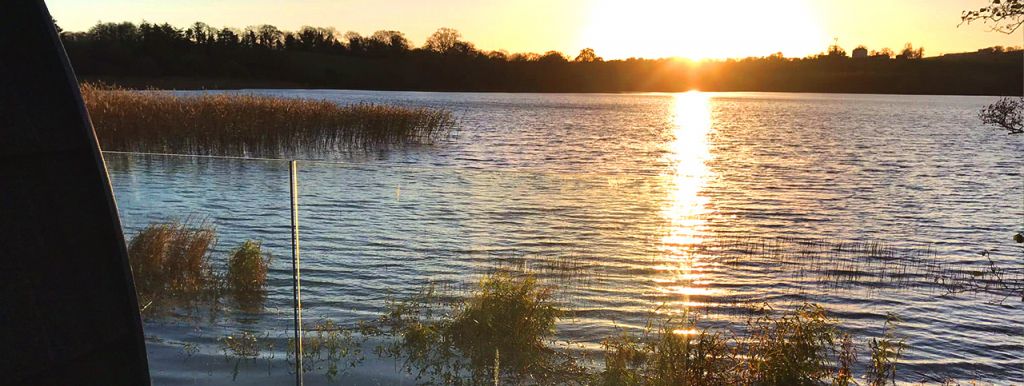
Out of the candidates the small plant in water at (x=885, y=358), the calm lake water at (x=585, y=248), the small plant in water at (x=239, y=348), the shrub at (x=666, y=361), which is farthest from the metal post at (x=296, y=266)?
the small plant in water at (x=885, y=358)

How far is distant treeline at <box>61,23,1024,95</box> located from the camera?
54906 millimetres

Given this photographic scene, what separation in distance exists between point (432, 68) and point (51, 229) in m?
87.2

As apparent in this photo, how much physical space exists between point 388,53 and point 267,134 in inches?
2886

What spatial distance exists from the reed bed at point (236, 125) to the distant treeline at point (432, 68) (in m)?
30.8

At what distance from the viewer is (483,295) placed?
3881 millimetres

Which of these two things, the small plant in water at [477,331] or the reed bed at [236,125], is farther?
the reed bed at [236,125]

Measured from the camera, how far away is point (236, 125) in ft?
55.4

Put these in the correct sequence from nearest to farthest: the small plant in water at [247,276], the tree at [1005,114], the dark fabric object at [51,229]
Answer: the dark fabric object at [51,229] → the small plant in water at [247,276] → the tree at [1005,114]

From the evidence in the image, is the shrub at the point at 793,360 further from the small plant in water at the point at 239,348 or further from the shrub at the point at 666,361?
the small plant in water at the point at 239,348

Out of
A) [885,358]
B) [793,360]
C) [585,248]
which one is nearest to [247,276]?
[585,248]

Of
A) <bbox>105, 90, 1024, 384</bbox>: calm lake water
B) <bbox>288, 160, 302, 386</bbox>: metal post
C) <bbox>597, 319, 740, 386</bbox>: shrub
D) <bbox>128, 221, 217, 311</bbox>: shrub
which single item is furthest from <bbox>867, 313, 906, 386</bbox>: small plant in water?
<bbox>128, 221, 217, 311</bbox>: shrub

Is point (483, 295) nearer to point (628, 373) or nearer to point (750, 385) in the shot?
point (628, 373)

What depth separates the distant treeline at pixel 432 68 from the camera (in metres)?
54.9

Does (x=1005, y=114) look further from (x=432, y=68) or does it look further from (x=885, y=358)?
(x=432, y=68)
